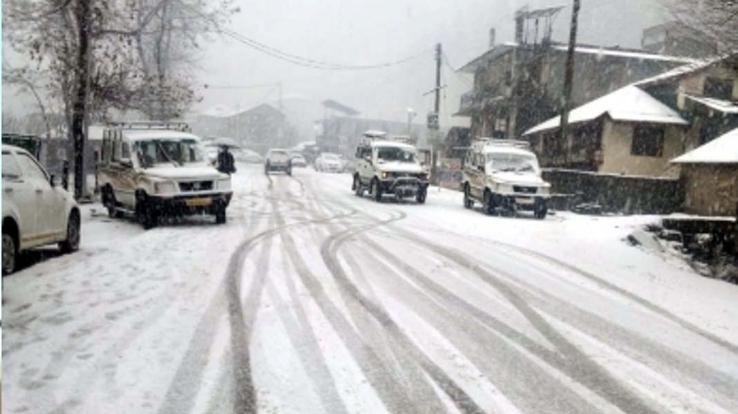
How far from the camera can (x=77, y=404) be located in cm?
459

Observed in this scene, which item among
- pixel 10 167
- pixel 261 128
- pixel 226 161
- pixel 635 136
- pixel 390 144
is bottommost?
pixel 226 161

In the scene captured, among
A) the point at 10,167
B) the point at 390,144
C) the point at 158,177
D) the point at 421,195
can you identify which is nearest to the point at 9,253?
the point at 10,167

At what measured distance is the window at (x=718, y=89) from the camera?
34.8 metres

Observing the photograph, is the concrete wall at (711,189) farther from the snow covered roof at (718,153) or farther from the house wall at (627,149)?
the house wall at (627,149)

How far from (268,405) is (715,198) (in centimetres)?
2589

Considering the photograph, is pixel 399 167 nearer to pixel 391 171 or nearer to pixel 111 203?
pixel 391 171

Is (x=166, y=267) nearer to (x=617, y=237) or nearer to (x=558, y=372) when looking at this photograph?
(x=558, y=372)

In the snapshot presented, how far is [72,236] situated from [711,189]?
78.4ft

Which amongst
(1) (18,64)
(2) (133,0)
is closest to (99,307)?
(2) (133,0)

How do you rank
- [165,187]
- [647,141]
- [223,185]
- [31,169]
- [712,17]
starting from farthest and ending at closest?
[647,141] → [223,185] → [165,187] → [712,17] → [31,169]

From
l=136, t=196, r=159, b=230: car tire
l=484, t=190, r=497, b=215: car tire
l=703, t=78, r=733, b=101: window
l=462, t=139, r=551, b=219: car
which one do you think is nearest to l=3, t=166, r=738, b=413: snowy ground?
l=136, t=196, r=159, b=230: car tire

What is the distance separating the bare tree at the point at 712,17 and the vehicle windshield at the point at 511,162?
771cm

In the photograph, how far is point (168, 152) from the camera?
53.0 feet

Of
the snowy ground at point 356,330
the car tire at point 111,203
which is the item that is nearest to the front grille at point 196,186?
the snowy ground at point 356,330
